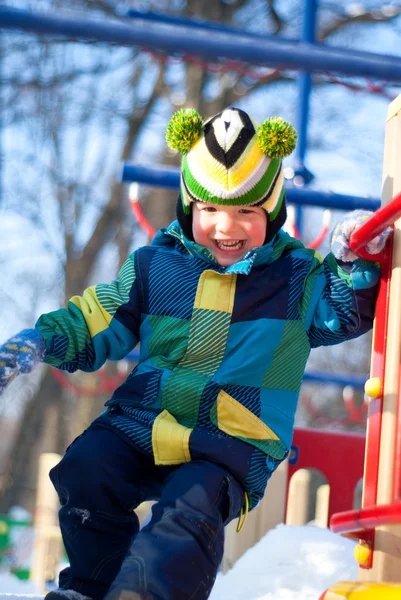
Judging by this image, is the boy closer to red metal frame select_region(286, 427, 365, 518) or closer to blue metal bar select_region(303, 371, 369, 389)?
red metal frame select_region(286, 427, 365, 518)

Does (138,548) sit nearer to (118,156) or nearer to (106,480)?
(106,480)

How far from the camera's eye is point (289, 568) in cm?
263

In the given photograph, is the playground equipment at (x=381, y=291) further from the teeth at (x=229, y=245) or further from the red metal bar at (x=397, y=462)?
the teeth at (x=229, y=245)

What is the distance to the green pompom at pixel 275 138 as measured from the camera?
7.06 feet

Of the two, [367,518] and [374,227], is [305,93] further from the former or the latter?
[367,518]

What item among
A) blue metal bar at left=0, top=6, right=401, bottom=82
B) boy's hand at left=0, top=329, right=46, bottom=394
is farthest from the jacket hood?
blue metal bar at left=0, top=6, right=401, bottom=82

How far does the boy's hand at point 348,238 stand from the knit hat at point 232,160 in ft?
0.79

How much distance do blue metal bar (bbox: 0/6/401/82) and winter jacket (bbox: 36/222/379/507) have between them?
2.10m

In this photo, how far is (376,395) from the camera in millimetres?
1926

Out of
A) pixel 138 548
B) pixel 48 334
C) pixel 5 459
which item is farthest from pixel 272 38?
pixel 5 459

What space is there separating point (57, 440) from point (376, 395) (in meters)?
9.47

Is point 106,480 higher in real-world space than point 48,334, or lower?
lower

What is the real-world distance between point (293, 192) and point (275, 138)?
163 centimetres

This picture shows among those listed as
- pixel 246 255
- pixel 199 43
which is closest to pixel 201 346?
pixel 246 255
